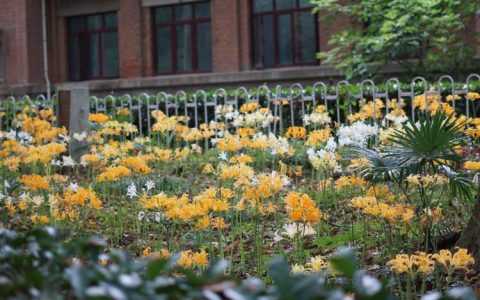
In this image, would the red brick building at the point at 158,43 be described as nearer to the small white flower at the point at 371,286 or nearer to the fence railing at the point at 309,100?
the fence railing at the point at 309,100

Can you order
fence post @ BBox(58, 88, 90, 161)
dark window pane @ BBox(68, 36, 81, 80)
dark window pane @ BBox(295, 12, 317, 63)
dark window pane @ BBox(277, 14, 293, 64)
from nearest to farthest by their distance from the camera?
1. fence post @ BBox(58, 88, 90, 161)
2. dark window pane @ BBox(295, 12, 317, 63)
3. dark window pane @ BBox(277, 14, 293, 64)
4. dark window pane @ BBox(68, 36, 81, 80)

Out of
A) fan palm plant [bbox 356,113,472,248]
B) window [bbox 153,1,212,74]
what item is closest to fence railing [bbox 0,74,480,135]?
fan palm plant [bbox 356,113,472,248]

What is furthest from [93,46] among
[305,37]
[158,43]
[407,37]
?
[407,37]

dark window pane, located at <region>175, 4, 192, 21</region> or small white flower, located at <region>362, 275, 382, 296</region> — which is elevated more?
dark window pane, located at <region>175, 4, 192, 21</region>

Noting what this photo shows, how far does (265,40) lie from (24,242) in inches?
715

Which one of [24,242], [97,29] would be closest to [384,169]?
[24,242]

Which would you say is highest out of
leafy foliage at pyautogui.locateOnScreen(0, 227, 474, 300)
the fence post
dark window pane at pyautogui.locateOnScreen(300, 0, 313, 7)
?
dark window pane at pyautogui.locateOnScreen(300, 0, 313, 7)

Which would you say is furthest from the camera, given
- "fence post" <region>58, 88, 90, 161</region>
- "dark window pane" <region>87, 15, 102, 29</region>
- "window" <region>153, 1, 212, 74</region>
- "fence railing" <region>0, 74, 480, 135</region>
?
"dark window pane" <region>87, 15, 102, 29</region>

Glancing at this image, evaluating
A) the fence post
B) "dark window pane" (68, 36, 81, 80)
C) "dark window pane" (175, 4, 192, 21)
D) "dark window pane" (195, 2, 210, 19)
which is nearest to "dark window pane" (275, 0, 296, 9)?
"dark window pane" (195, 2, 210, 19)

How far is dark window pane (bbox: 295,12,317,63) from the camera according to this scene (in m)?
19.1

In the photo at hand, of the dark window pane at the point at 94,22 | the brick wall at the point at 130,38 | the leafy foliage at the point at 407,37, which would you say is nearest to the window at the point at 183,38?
the brick wall at the point at 130,38

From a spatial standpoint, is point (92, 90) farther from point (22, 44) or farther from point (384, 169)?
point (384, 169)

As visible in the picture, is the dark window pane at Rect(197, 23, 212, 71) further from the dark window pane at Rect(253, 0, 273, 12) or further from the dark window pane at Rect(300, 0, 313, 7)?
the dark window pane at Rect(300, 0, 313, 7)

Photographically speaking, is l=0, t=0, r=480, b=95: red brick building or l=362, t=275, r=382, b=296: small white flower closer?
l=362, t=275, r=382, b=296: small white flower
